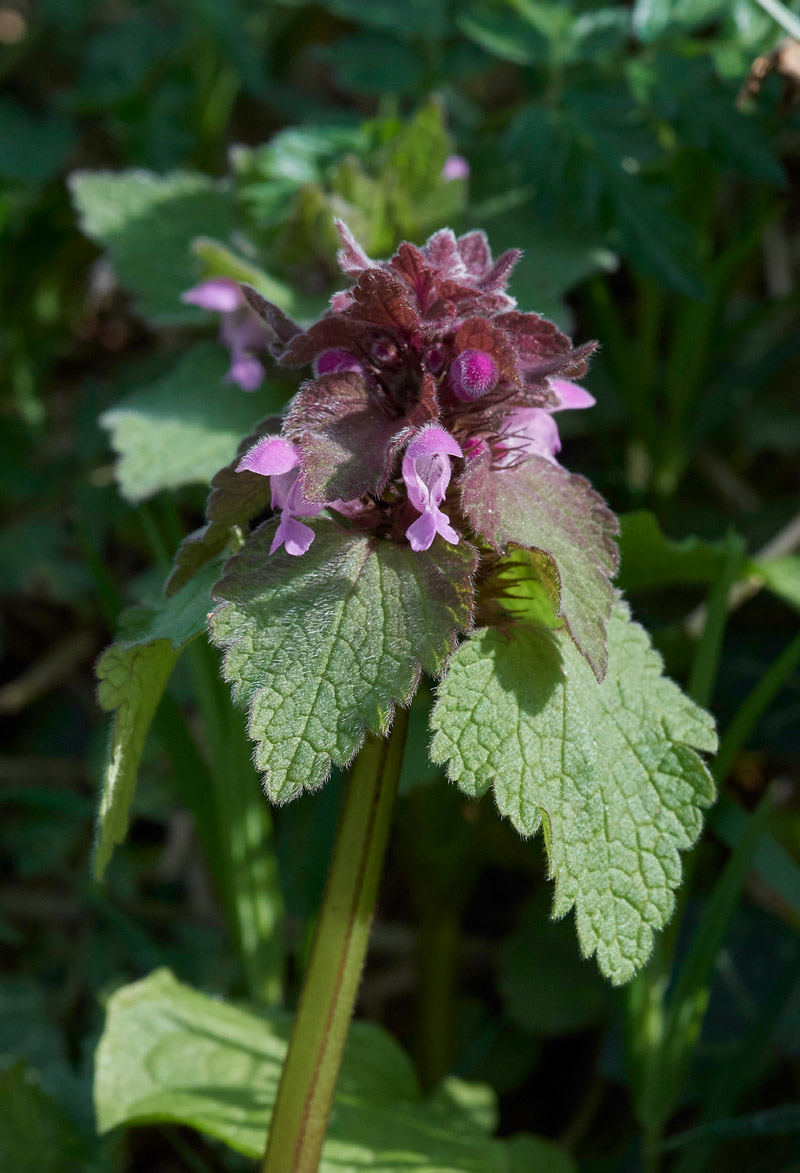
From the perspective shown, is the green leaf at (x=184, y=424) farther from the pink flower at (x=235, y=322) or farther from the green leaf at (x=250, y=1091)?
the green leaf at (x=250, y=1091)

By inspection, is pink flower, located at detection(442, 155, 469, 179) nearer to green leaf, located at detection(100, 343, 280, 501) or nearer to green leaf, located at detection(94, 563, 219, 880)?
green leaf, located at detection(100, 343, 280, 501)

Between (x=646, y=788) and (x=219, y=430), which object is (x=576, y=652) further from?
(x=219, y=430)

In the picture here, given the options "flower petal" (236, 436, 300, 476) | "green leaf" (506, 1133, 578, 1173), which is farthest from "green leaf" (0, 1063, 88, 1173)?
"flower petal" (236, 436, 300, 476)

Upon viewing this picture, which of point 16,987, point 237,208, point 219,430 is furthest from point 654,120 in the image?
point 16,987

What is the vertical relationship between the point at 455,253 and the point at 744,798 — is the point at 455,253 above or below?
above

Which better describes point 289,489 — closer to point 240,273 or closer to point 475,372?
point 475,372

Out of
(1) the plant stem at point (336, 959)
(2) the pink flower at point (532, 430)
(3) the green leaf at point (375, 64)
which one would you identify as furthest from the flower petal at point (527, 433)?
(3) the green leaf at point (375, 64)
